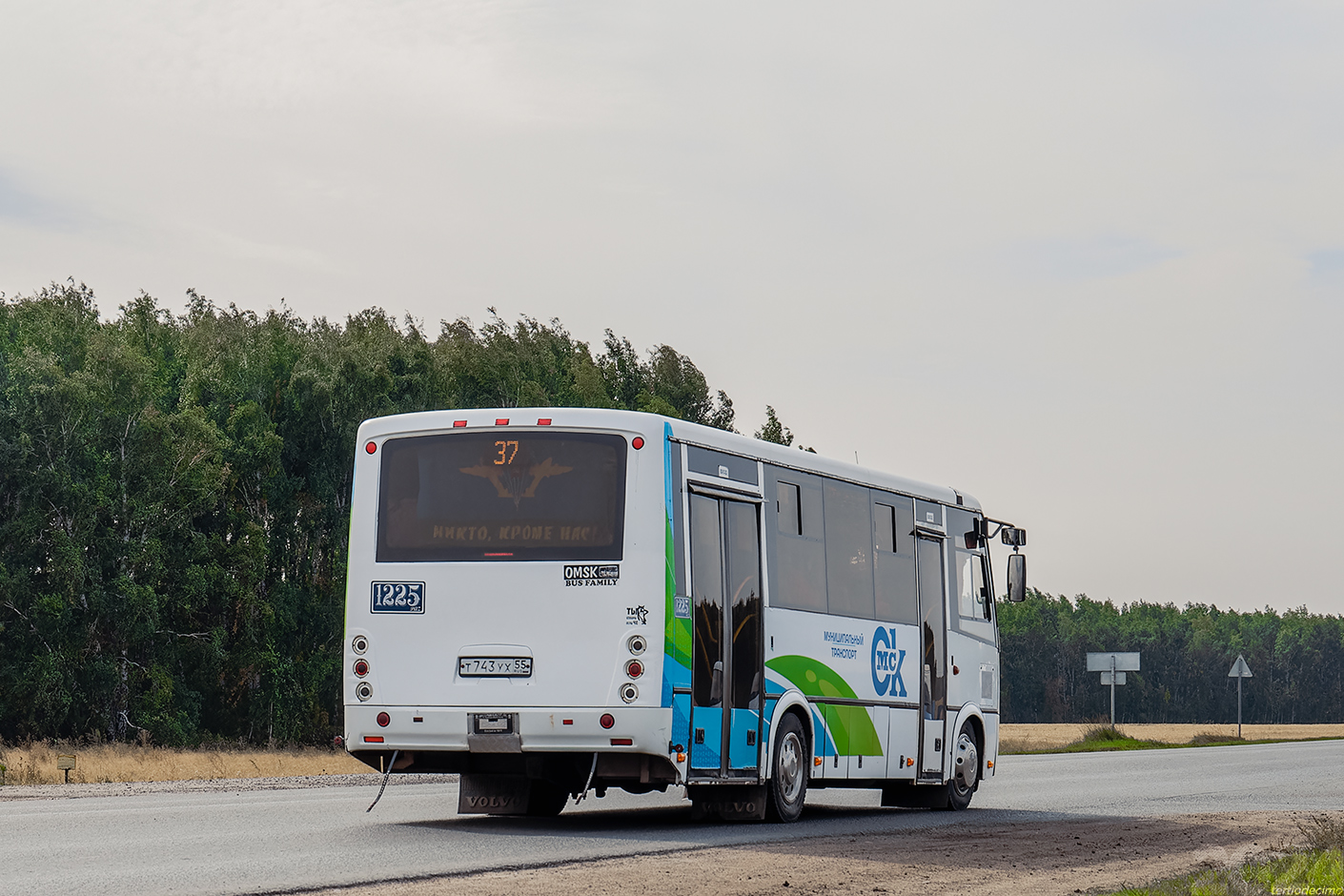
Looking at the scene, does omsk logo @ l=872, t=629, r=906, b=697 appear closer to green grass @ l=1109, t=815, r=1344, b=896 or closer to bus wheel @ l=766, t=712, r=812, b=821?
bus wheel @ l=766, t=712, r=812, b=821

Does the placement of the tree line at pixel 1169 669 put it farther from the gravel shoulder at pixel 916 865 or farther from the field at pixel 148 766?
the gravel shoulder at pixel 916 865

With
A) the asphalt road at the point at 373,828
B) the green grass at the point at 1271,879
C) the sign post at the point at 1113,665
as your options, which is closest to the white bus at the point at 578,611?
the asphalt road at the point at 373,828

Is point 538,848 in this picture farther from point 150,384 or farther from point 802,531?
point 150,384

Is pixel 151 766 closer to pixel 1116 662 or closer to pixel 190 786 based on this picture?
pixel 190 786

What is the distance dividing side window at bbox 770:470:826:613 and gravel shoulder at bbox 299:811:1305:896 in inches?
88.7

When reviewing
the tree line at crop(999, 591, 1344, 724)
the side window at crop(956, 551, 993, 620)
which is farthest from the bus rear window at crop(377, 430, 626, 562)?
the tree line at crop(999, 591, 1344, 724)

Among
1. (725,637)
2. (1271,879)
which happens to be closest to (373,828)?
(725,637)

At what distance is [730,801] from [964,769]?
4500mm

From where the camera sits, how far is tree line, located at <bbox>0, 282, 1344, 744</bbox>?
Result: 44.7m

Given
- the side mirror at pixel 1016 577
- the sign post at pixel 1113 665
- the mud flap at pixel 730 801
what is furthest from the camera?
the sign post at pixel 1113 665

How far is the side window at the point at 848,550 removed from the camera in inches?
621

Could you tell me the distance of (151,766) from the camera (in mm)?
27672

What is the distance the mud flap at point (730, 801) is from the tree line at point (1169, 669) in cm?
12930

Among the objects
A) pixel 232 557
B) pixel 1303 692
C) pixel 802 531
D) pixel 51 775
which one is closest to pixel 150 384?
pixel 232 557
